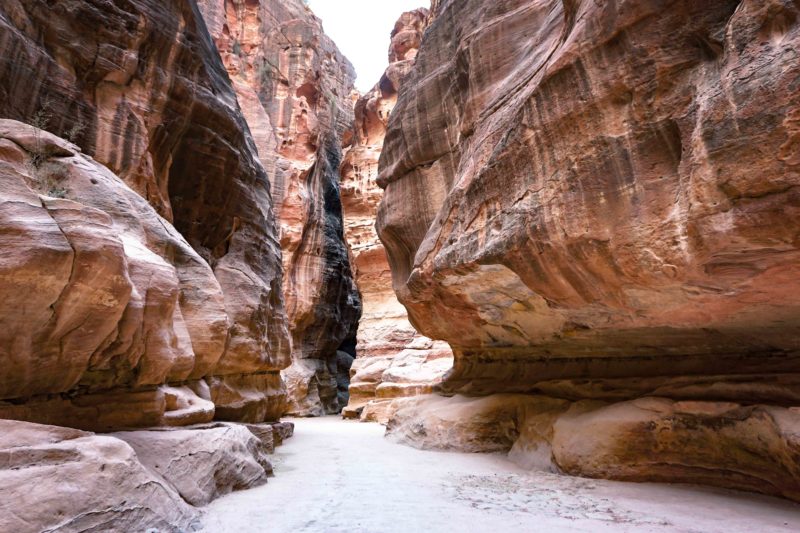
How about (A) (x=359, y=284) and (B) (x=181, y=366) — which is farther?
(A) (x=359, y=284)

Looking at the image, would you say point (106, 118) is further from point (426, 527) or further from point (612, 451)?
point (612, 451)

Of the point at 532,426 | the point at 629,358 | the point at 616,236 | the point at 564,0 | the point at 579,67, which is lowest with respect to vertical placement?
the point at 532,426

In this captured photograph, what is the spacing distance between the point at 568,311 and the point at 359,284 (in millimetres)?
18942

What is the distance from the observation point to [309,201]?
26281 millimetres

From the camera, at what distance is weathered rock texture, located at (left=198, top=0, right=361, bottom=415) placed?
24906 millimetres

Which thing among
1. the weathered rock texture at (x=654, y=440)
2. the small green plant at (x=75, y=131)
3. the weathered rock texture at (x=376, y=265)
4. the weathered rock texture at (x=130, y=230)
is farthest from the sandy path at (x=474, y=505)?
the weathered rock texture at (x=376, y=265)

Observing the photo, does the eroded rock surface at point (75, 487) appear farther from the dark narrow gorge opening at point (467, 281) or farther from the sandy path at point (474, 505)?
the sandy path at point (474, 505)

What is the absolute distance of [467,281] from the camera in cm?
828

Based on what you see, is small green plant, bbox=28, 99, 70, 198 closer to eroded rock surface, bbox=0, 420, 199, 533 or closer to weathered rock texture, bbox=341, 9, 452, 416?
eroded rock surface, bbox=0, 420, 199, 533

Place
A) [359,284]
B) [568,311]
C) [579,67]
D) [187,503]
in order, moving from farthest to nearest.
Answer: [359,284] → [568,311] → [579,67] → [187,503]

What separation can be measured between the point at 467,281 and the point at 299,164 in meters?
20.5

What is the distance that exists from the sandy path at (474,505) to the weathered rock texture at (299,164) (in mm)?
17546

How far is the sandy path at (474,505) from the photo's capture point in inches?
168

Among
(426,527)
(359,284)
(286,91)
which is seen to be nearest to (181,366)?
(426,527)
